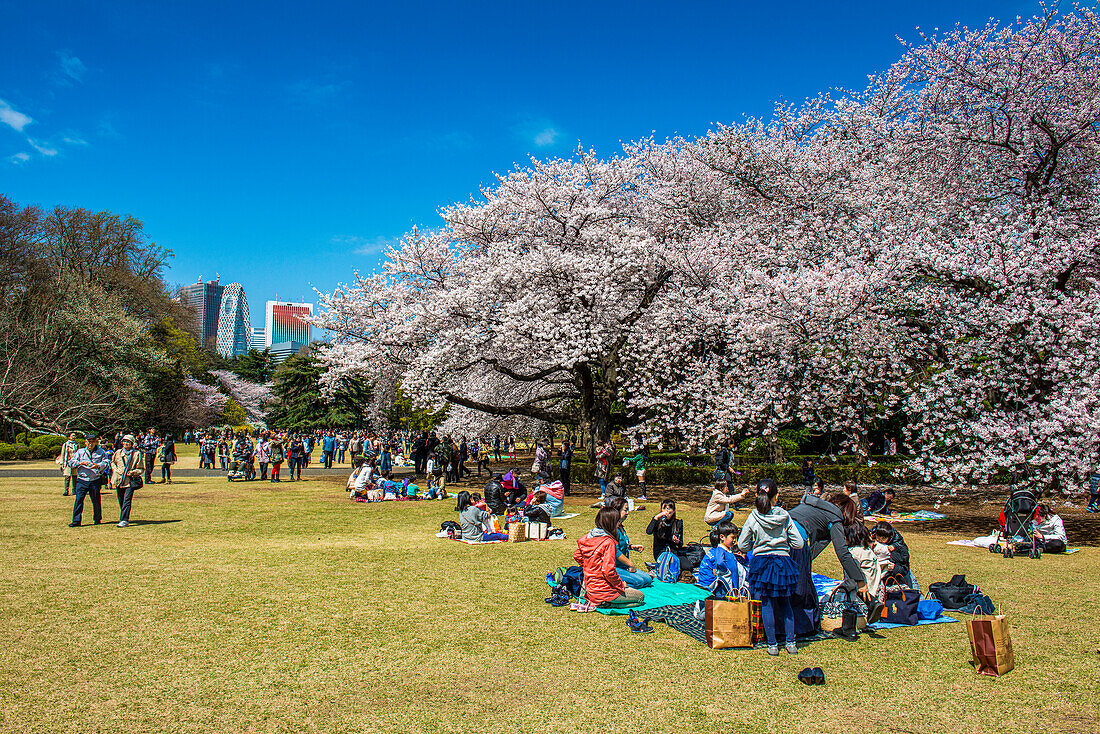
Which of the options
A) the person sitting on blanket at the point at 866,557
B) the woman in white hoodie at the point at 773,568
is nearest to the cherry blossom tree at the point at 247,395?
the person sitting on blanket at the point at 866,557

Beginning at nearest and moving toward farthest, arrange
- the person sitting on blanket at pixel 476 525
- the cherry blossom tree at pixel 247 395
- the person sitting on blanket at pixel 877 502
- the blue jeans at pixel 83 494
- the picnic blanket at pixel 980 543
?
1. the picnic blanket at pixel 980 543
2. the person sitting on blanket at pixel 476 525
3. the blue jeans at pixel 83 494
4. the person sitting on blanket at pixel 877 502
5. the cherry blossom tree at pixel 247 395

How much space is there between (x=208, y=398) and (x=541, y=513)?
53441 millimetres

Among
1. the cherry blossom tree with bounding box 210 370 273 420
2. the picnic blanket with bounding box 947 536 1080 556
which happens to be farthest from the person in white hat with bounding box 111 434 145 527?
the cherry blossom tree with bounding box 210 370 273 420

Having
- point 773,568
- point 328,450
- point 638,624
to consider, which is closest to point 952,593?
point 773,568

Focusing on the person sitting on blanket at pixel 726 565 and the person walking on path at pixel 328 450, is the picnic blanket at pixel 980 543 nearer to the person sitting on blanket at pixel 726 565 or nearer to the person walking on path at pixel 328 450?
the person sitting on blanket at pixel 726 565

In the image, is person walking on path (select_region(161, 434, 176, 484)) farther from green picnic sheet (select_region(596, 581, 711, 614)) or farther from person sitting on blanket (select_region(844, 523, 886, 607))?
person sitting on blanket (select_region(844, 523, 886, 607))

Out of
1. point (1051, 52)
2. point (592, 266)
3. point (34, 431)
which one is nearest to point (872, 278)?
point (1051, 52)

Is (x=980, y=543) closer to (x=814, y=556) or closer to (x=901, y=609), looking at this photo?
(x=901, y=609)

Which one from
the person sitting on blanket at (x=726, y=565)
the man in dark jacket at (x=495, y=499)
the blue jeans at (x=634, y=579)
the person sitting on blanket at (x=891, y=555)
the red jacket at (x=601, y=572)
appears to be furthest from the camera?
the man in dark jacket at (x=495, y=499)

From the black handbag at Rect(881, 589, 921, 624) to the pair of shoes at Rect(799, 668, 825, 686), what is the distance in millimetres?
2162

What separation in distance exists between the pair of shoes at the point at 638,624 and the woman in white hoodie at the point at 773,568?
3.83 feet

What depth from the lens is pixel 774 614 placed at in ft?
20.5

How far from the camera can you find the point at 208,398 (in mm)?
57031

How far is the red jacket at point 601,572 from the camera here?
7531 millimetres
